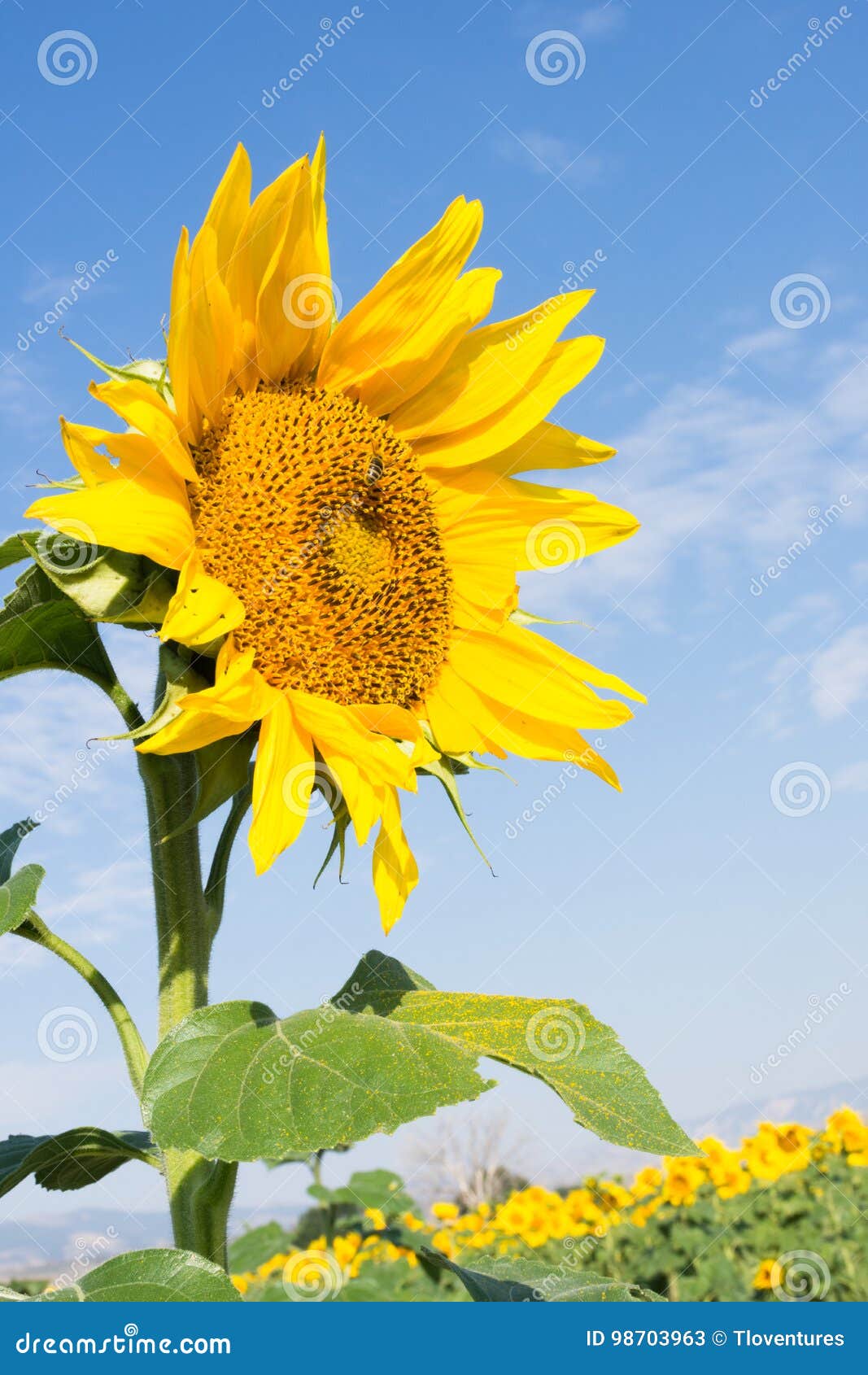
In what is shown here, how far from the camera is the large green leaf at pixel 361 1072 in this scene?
7.39ft

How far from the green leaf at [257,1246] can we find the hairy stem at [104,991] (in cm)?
685

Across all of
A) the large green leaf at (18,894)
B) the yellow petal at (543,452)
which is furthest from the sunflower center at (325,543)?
the large green leaf at (18,894)

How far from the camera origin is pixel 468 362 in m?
3.23

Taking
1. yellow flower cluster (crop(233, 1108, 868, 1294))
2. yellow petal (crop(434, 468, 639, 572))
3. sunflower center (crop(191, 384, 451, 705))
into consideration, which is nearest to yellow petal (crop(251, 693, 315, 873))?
sunflower center (crop(191, 384, 451, 705))

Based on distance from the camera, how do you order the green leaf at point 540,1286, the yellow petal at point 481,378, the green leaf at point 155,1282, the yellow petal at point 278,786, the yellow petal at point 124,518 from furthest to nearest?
the yellow petal at point 481,378, the green leaf at point 540,1286, the yellow petal at point 278,786, the yellow petal at point 124,518, the green leaf at point 155,1282

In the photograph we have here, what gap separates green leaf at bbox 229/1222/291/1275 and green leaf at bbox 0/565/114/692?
23.9ft

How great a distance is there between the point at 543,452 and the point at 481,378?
0.26 m

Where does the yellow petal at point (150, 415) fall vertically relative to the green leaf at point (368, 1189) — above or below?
above

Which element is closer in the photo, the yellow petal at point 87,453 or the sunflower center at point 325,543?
the yellow petal at point 87,453

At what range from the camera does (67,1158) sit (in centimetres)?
296

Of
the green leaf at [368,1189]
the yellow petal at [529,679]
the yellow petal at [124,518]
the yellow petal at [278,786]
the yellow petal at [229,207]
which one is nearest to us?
the yellow petal at [124,518]

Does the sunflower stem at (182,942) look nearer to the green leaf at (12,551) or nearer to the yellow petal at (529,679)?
Answer: the green leaf at (12,551)

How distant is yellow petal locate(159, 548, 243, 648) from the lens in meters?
2.44

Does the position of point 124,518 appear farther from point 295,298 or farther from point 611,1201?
point 611,1201
